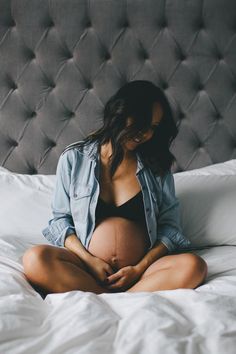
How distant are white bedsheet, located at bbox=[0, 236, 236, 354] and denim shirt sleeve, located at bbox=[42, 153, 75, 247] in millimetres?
353

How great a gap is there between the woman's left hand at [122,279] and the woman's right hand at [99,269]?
0.6 inches

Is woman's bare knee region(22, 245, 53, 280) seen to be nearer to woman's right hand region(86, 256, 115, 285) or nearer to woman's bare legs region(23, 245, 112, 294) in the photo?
woman's bare legs region(23, 245, 112, 294)

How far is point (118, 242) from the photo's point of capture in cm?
159

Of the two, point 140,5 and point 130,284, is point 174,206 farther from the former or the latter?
point 140,5

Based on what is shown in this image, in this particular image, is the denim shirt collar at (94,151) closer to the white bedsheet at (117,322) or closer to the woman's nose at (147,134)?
the woman's nose at (147,134)

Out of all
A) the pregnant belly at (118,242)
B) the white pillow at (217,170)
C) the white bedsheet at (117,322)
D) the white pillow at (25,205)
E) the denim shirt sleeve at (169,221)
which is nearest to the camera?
the white bedsheet at (117,322)

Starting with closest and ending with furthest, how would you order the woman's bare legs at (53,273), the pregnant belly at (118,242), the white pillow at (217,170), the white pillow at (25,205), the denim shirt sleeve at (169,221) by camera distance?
the woman's bare legs at (53,273) → the pregnant belly at (118,242) → the denim shirt sleeve at (169,221) → the white pillow at (25,205) → the white pillow at (217,170)

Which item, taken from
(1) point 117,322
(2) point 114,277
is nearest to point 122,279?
(2) point 114,277

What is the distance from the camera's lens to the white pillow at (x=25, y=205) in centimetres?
181

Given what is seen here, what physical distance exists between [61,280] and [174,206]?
48 centimetres

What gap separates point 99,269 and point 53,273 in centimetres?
15

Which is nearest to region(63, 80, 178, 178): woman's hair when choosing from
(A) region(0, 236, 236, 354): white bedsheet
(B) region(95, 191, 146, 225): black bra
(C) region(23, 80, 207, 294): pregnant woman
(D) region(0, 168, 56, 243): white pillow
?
(C) region(23, 80, 207, 294): pregnant woman

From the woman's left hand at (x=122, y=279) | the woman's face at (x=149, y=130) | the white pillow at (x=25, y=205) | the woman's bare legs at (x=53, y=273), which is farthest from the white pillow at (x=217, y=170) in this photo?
the woman's bare legs at (x=53, y=273)

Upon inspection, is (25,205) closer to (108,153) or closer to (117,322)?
(108,153)
